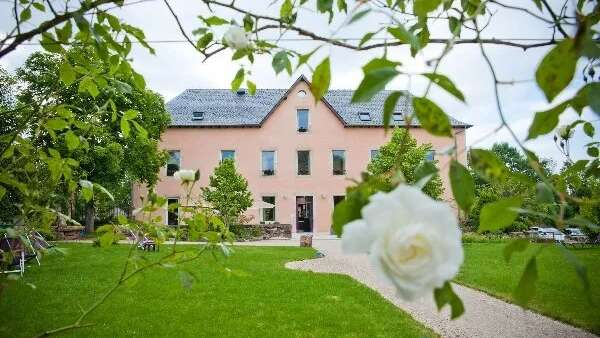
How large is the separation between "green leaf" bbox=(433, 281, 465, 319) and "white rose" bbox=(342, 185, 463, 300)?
7cm

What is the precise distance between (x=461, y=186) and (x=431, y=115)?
0.09 metres

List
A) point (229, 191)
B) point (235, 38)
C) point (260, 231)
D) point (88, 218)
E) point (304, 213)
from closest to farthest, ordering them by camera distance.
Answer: point (235, 38) < point (229, 191) < point (260, 231) < point (88, 218) < point (304, 213)

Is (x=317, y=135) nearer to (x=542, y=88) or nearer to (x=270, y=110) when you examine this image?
(x=270, y=110)

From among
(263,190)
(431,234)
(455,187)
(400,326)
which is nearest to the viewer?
(431,234)

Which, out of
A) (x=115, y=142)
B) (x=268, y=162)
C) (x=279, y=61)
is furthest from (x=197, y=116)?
(x=279, y=61)

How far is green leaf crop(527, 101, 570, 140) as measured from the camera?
1.97 ft

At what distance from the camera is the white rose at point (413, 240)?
1.35 feet

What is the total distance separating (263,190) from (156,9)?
21.6m

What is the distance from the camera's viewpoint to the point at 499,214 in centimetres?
56

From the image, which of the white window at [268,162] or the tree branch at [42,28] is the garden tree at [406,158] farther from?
the tree branch at [42,28]

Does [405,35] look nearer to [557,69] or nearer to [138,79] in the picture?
[557,69]

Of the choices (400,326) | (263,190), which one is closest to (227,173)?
(263,190)

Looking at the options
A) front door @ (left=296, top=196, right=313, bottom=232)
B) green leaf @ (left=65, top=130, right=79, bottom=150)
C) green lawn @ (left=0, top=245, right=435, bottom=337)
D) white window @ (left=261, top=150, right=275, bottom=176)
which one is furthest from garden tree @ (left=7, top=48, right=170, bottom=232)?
green leaf @ (left=65, top=130, right=79, bottom=150)

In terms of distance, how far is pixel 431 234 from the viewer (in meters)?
0.41
